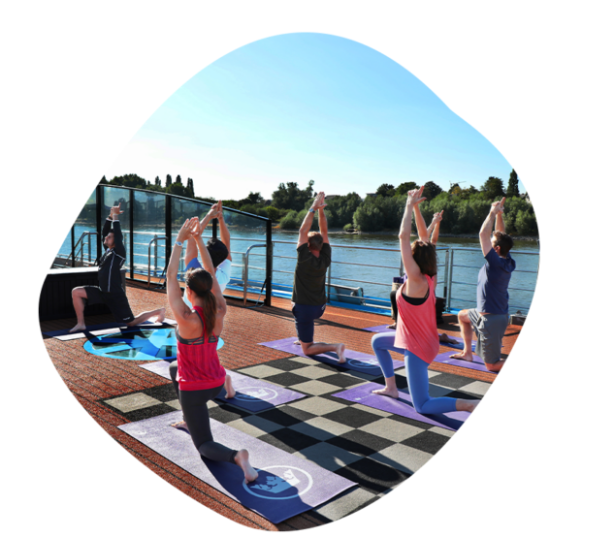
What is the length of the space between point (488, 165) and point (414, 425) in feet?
5.24

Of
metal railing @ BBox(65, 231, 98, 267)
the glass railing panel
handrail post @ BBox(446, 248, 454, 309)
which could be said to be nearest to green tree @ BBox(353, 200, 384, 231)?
the glass railing panel

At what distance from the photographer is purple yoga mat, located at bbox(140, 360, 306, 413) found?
11.1ft

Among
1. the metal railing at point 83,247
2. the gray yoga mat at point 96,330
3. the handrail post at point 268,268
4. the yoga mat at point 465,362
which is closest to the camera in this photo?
the metal railing at point 83,247

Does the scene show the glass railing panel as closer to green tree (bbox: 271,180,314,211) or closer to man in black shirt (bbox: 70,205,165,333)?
man in black shirt (bbox: 70,205,165,333)

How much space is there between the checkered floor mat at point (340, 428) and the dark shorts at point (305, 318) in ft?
2.14

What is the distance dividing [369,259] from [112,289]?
2.99 metres

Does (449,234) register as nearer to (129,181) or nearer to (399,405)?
(399,405)

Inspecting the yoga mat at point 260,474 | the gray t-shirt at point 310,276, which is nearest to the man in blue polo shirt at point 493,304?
the gray t-shirt at point 310,276

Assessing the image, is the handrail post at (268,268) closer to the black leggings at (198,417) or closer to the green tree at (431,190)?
the green tree at (431,190)

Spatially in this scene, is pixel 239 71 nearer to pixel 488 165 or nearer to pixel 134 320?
pixel 488 165

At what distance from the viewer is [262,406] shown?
131 inches

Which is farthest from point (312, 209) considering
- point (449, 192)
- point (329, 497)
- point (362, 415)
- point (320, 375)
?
point (329, 497)

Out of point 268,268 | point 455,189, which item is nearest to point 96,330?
point 268,268

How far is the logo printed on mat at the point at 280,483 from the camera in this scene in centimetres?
239
